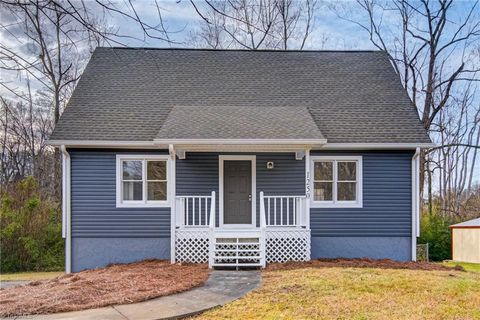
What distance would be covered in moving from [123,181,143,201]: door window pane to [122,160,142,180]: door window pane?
0.49ft

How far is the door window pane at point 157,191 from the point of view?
11.1m

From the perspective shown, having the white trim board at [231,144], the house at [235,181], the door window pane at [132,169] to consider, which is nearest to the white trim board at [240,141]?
the white trim board at [231,144]

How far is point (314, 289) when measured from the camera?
6.75 meters

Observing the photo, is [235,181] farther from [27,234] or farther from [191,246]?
[27,234]

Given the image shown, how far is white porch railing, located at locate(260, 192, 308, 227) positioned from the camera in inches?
Answer: 409

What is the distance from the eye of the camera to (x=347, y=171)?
11.3 metres

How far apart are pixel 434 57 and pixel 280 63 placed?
29.6 ft

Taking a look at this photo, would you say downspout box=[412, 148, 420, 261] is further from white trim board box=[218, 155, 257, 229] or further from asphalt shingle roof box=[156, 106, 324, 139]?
white trim board box=[218, 155, 257, 229]

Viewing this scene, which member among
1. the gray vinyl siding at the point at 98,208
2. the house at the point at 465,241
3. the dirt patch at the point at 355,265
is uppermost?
the gray vinyl siding at the point at 98,208

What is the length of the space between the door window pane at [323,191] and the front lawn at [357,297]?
3.25m

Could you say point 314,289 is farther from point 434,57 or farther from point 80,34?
point 434,57

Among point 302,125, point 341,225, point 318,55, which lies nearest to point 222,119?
point 302,125

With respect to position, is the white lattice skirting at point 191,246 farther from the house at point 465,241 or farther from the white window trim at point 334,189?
the house at point 465,241

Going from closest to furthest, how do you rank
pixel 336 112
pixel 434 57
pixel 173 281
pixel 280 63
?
pixel 173 281 < pixel 336 112 < pixel 280 63 < pixel 434 57
